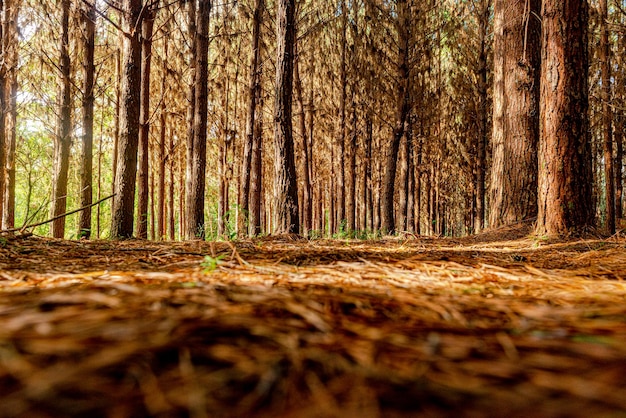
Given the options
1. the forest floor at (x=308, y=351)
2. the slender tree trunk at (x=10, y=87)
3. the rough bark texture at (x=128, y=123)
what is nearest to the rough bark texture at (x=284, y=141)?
the rough bark texture at (x=128, y=123)

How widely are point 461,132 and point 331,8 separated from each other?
685 cm

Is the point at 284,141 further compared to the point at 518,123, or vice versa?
the point at 284,141

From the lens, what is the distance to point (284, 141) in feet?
18.0

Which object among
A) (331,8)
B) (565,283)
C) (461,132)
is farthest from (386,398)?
(461,132)

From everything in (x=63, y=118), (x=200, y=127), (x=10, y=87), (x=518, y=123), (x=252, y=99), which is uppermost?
(x=10, y=87)

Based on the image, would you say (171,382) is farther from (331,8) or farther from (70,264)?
(331,8)

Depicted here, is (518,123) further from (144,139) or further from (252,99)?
(144,139)

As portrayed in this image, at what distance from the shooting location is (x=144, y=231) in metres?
7.35

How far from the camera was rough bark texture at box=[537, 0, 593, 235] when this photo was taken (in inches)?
142

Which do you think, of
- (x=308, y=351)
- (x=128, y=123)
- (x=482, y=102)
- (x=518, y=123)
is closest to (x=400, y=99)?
(x=482, y=102)

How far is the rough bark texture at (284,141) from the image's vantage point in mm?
5371

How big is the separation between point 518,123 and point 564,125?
1686 mm

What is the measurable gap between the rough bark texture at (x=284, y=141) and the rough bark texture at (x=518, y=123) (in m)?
2.93

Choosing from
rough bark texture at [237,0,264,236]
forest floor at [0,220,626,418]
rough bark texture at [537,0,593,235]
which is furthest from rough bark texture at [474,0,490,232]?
forest floor at [0,220,626,418]
